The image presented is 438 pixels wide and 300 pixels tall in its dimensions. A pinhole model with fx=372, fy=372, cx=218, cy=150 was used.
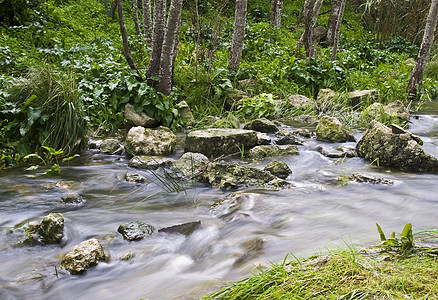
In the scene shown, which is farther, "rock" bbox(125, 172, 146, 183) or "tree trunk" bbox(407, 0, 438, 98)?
"tree trunk" bbox(407, 0, 438, 98)

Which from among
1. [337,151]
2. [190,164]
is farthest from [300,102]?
[190,164]

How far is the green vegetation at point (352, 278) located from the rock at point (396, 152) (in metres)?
3.22

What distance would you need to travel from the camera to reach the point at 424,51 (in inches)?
371

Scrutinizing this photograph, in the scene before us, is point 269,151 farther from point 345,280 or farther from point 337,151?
point 345,280

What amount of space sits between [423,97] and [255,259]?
9455mm

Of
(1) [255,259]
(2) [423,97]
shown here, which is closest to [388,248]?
(1) [255,259]

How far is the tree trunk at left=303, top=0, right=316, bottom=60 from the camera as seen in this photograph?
11224 millimetres

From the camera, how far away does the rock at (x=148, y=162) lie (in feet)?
17.8

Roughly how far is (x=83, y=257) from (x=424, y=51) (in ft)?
31.5

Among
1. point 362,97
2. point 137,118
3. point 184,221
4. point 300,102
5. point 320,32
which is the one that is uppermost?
point 320,32

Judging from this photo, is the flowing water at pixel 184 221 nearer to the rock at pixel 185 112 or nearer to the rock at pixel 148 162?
the rock at pixel 148 162

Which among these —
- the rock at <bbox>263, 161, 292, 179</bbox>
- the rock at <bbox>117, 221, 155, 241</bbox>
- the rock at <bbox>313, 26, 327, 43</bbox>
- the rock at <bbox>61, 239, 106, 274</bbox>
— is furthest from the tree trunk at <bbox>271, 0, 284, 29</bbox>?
the rock at <bbox>61, 239, 106, 274</bbox>

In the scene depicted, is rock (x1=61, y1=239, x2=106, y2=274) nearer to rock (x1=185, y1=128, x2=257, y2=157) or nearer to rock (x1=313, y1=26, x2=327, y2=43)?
rock (x1=185, y1=128, x2=257, y2=157)

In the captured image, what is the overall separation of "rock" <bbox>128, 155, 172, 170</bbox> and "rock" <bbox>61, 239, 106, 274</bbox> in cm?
232
